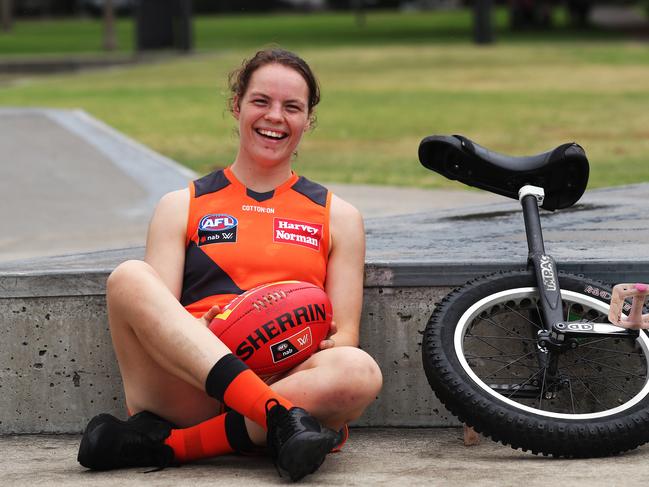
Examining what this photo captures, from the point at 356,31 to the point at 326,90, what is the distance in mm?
25825

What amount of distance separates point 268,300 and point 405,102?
15.2 meters

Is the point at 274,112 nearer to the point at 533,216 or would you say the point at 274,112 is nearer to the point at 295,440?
the point at 533,216

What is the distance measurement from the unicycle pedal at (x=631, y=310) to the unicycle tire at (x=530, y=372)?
12cm

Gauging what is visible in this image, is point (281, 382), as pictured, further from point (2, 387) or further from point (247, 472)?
point (2, 387)

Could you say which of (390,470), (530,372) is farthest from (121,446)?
(530,372)

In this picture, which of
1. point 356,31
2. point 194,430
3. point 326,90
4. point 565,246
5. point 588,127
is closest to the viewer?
point 194,430

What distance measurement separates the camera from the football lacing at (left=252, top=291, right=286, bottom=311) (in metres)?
4.33

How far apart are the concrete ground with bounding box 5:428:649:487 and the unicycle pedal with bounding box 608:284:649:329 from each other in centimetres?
40

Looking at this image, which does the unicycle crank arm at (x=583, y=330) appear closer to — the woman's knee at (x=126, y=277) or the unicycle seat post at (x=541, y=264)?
the unicycle seat post at (x=541, y=264)

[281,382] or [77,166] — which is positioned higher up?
[281,382]

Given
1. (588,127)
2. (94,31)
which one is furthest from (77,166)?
(94,31)

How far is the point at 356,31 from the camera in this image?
47.1m

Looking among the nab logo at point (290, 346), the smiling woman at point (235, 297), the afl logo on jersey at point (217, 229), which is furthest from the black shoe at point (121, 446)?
the afl logo on jersey at point (217, 229)

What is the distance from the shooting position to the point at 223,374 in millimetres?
4086
